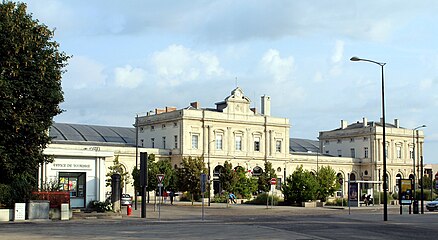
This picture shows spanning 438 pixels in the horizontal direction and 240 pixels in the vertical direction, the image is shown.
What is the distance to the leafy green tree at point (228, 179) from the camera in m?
85.9

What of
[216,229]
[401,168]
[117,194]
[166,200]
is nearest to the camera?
[216,229]

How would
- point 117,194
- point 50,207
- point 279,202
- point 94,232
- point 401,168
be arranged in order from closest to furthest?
1. point 94,232
2. point 50,207
3. point 117,194
4. point 279,202
5. point 401,168

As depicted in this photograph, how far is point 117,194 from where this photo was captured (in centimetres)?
4622

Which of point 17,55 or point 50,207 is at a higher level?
point 17,55

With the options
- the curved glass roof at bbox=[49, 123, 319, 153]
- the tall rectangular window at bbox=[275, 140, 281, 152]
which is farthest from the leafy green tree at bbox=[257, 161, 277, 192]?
the curved glass roof at bbox=[49, 123, 319, 153]

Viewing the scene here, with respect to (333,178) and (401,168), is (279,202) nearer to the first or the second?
(333,178)

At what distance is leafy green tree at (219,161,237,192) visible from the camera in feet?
282

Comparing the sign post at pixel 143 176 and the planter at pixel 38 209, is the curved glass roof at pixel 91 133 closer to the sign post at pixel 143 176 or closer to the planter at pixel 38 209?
the sign post at pixel 143 176

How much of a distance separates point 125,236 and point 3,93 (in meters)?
15.2

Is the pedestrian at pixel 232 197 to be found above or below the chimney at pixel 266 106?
below

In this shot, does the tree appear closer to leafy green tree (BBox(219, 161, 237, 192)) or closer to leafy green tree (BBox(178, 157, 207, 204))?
leafy green tree (BBox(178, 157, 207, 204))

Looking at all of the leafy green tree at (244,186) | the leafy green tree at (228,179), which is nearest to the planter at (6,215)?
the leafy green tree at (244,186)

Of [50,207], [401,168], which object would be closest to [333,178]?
[401,168]

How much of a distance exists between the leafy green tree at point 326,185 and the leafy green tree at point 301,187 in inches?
127
